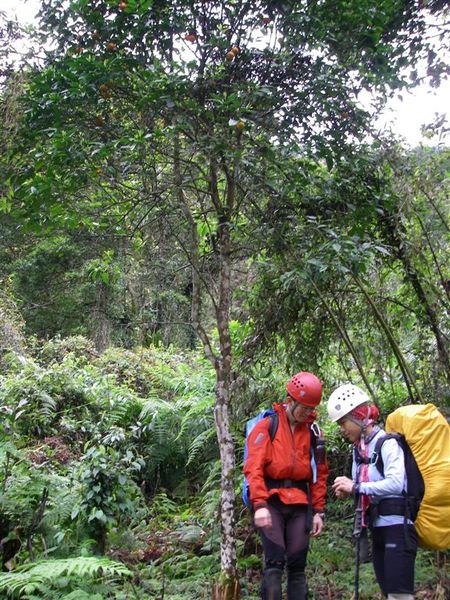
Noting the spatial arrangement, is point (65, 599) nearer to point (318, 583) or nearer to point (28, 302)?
point (318, 583)

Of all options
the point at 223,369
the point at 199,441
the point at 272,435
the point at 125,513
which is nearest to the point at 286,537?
the point at 272,435

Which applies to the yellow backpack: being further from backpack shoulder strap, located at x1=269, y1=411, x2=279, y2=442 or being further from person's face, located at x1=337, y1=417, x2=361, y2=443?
backpack shoulder strap, located at x1=269, y1=411, x2=279, y2=442

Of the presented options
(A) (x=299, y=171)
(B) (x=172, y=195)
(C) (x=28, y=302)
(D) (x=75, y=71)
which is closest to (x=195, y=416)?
(B) (x=172, y=195)

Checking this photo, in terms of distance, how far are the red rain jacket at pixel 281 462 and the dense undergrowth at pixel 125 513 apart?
0.96 meters

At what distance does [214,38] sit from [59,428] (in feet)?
19.1

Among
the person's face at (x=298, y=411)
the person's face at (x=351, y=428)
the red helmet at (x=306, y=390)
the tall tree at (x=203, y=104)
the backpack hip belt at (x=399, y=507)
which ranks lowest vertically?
the backpack hip belt at (x=399, y=507)

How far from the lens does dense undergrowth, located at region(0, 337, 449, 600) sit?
4.24 metres

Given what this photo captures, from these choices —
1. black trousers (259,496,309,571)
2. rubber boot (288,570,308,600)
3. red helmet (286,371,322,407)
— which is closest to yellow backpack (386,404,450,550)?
red helmet (286,371,322,407)

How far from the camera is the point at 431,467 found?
310 cm

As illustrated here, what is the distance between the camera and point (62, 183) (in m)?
4.11

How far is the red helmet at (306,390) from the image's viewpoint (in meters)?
3.65

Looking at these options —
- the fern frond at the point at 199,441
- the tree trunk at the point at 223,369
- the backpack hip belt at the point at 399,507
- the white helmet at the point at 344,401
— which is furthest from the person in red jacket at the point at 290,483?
the fern frond at the point at 199,441

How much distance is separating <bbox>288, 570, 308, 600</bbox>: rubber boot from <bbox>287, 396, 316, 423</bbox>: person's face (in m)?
1.05

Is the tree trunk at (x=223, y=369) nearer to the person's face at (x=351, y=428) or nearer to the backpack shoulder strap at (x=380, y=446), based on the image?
the person's face at (x=351, y=428)
